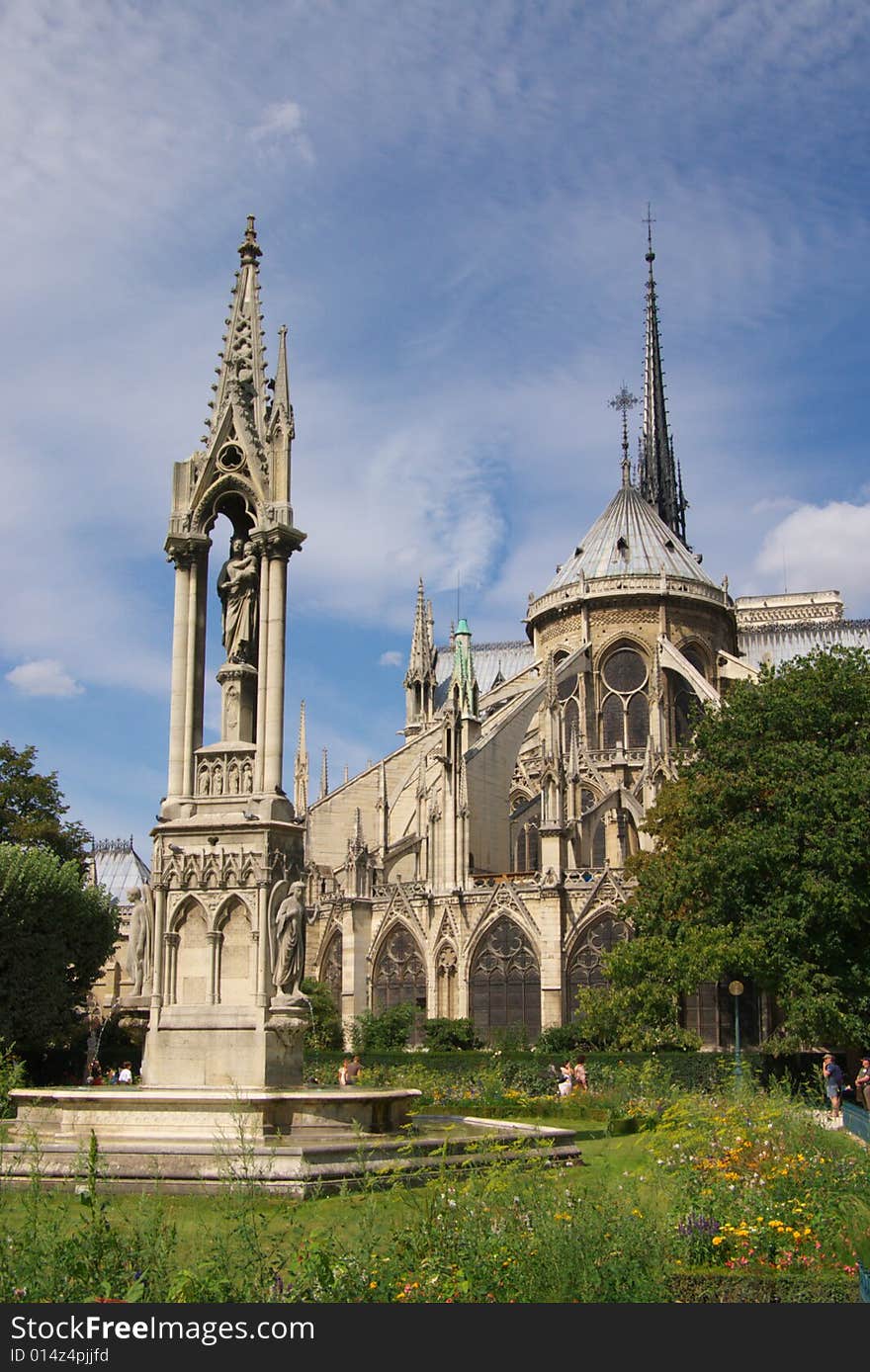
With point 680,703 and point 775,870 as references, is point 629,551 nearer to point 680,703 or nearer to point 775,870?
point 680,703

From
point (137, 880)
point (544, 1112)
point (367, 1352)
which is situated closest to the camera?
point (367, 1352)

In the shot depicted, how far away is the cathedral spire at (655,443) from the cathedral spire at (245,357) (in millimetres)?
79405

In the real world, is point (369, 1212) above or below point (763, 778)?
below

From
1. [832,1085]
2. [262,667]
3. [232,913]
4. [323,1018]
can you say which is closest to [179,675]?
[262,667]

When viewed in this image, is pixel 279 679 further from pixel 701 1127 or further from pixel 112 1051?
pixel 112 1051

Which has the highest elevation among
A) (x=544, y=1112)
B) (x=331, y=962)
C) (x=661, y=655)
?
(x=661, y=655)

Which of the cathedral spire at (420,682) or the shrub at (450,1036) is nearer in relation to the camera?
the shrub at (450,1036)

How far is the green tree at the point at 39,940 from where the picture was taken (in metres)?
36.3

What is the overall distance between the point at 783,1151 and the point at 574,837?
125ft

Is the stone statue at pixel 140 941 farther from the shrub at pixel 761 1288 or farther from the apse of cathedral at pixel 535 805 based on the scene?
the apse of cathedral at pixel 535 805

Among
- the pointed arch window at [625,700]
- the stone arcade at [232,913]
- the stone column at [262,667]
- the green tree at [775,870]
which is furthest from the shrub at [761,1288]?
the pointed arch window at [625,700]

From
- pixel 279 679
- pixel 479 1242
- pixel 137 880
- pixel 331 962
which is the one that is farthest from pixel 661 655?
pixel 479 1242

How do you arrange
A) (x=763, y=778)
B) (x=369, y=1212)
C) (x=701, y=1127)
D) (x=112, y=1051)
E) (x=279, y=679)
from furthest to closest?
(x=112, y=1051)
(x=763, y=778)
(x=279, y=679)
(x=701, y=1127)
(x=369, y=1212)

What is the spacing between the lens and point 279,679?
15828 mm
